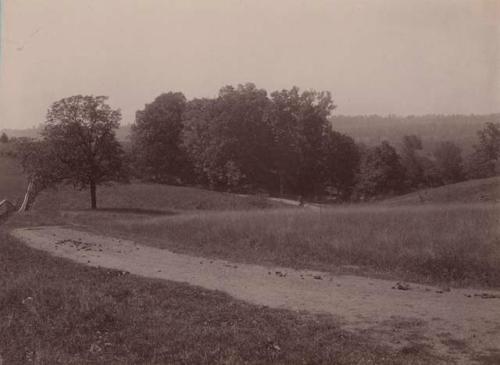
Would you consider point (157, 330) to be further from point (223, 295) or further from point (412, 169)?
point (412, 169)

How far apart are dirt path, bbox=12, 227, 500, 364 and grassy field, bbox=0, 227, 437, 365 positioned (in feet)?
1.78

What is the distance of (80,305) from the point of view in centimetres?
948

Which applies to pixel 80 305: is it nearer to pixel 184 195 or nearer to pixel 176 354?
pixel 176 354

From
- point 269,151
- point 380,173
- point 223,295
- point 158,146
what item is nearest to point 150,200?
point 269,151

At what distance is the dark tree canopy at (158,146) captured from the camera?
6906cm

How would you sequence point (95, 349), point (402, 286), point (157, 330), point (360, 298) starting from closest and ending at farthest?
point (95, 349), point (157, 330), point (360, 298), point (402, 286)

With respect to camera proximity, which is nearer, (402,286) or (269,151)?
(402,286)

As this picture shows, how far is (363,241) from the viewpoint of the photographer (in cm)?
1630

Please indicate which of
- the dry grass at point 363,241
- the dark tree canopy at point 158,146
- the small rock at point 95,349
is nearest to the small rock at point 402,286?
the dry grass at point 363,241

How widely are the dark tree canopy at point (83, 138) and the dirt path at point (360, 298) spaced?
64.9 feet

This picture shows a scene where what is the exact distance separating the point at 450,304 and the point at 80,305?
6699mm

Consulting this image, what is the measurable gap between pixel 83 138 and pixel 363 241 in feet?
81.2

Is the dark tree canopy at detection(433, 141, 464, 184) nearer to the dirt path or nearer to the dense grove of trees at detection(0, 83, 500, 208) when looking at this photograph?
the dense grove of trees at detection(0, 83, 500, 208)

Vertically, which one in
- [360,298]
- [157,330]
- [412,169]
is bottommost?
[360,298]
